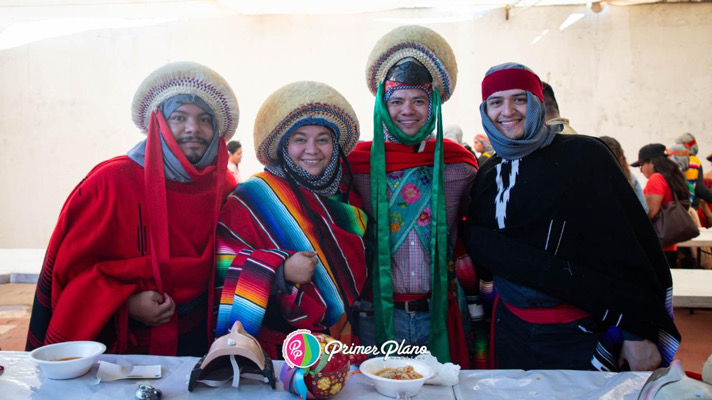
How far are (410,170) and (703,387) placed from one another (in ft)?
4.86

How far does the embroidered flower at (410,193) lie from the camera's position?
2289mm

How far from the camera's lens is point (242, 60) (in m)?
8.23

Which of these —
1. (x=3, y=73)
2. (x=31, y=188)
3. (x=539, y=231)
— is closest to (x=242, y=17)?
(x=3, y=73)

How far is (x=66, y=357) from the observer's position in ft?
5.22

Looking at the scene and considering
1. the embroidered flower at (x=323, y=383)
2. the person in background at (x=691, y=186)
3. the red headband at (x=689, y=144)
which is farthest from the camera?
the red headband at (x=689, y=144)

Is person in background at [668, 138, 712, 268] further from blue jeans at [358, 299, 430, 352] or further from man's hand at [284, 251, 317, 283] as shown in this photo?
man's hand at [284, 251, 317, 283]

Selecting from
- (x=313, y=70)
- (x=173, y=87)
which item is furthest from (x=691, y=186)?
(x=173, y=87)

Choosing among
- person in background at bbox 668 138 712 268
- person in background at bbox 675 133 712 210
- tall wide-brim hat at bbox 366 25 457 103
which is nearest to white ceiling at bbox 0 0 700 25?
person in background at bbox 668 138 712 268

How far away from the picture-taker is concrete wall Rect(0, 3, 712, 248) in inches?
320

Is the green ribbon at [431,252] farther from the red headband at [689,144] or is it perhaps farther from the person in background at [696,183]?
the red headband at [689,144]

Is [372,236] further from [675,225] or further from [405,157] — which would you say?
[675,225]

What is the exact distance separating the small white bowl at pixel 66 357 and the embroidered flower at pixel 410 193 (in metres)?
1.34

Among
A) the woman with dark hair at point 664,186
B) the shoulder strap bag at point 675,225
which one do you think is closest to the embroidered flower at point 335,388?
the shoulder strap bag at point 675,225

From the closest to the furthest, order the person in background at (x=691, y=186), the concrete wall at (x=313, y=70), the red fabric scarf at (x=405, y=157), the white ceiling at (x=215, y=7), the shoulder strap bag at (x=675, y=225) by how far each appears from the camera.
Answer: the red fabric scarf at (x=405, y=157) → the shoulder strap bag at (x=675, y=225) → the white ceiling at (x=215, y=7) → the person in background at (x=691, y=186) → the concrete wall at (x=313, y=70)
